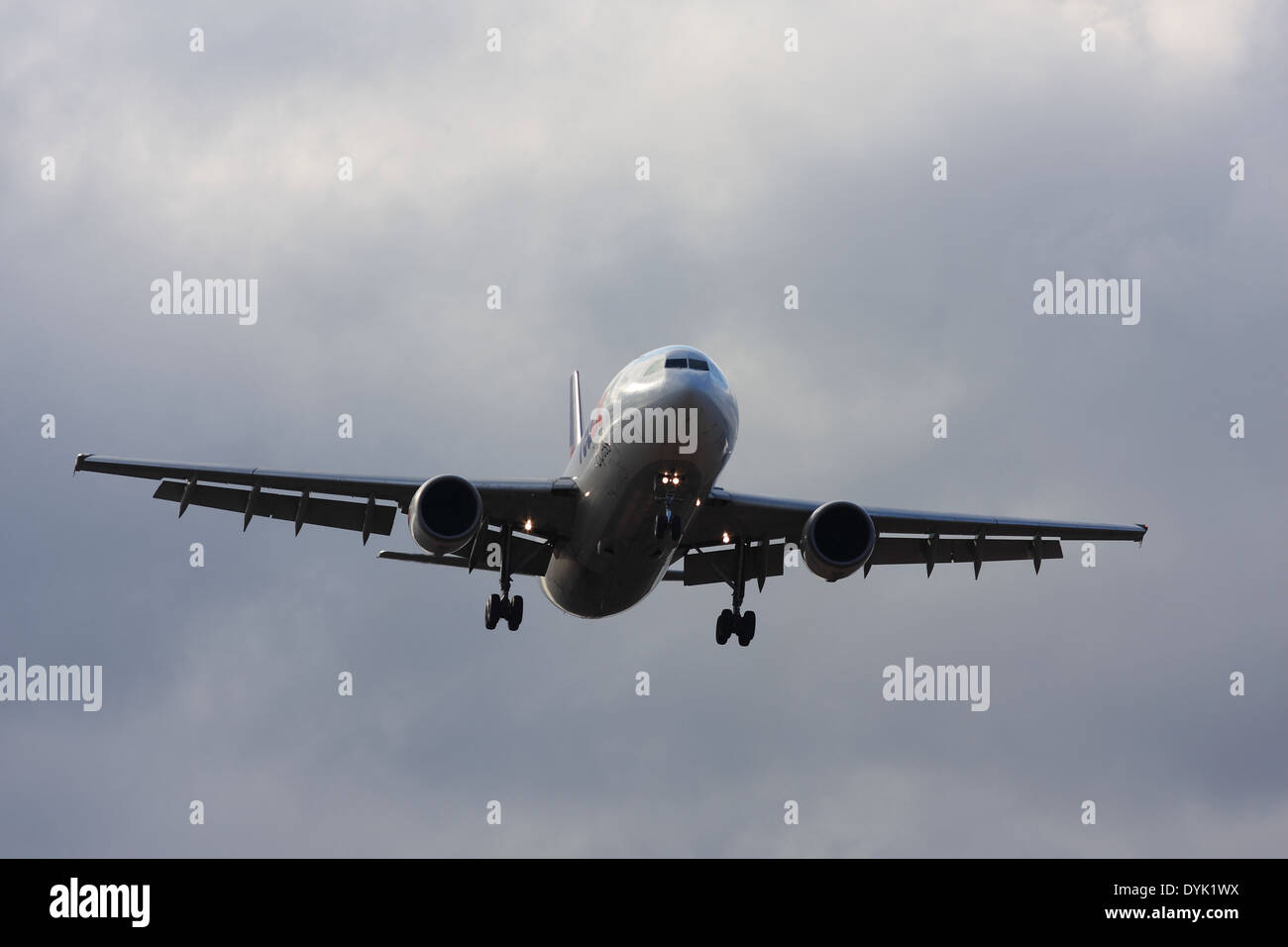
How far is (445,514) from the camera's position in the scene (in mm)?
36188

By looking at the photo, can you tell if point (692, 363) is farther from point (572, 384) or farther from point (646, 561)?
point (572, 384)

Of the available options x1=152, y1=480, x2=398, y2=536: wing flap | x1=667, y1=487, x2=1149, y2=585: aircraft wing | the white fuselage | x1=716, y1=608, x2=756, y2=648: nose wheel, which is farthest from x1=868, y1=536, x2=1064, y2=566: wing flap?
x1=152, y1=480, x2=398, y2=536: wing flap

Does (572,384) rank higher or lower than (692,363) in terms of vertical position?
higher

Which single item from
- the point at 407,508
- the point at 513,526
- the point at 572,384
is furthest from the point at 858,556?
the point at 572,384

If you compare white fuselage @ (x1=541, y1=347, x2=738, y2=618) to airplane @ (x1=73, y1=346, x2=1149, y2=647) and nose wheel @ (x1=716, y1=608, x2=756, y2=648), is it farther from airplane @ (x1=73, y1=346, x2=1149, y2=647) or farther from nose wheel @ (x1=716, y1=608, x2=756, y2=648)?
nose wheel @ (x1=716, y1=608, x2=756, y2=648)

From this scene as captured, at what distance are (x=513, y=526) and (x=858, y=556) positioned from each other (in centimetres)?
832

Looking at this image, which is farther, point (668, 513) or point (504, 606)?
point (504, 606)

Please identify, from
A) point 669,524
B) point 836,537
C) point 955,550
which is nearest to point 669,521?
point 669,524

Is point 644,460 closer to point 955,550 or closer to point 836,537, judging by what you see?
point 836,537

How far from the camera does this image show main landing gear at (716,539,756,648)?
135ft

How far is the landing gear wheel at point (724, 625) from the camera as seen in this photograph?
41.7m

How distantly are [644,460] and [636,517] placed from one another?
2.08 meters

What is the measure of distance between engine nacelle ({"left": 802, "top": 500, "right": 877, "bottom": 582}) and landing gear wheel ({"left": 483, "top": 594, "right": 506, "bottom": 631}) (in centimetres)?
789
